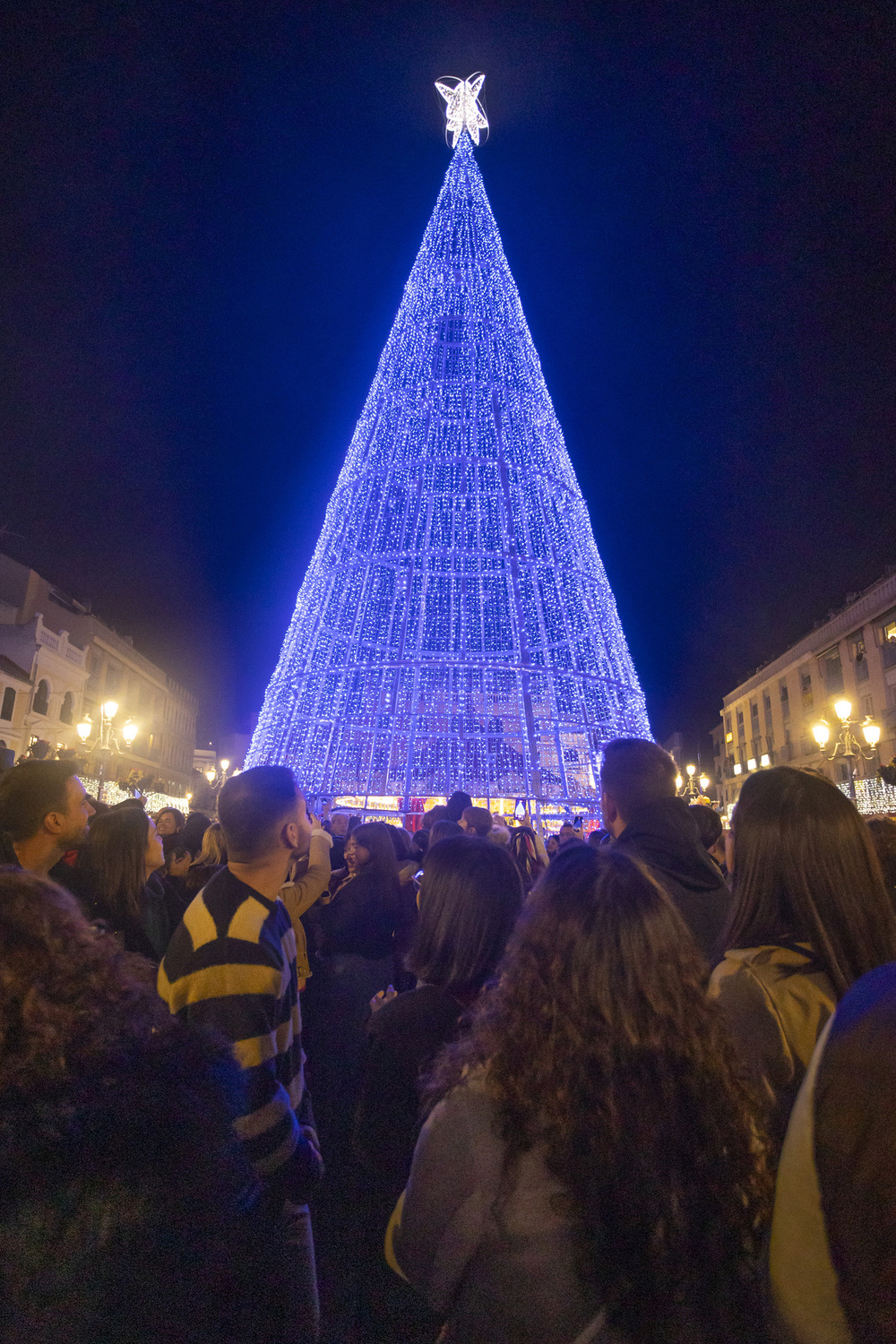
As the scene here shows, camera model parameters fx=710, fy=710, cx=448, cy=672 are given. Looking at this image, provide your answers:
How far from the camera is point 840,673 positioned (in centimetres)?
3638

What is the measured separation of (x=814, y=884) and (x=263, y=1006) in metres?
1.67

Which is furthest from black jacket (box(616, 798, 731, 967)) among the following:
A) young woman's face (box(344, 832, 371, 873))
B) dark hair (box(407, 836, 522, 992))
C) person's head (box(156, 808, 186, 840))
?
person's head (box(156, 808, 186, 840))

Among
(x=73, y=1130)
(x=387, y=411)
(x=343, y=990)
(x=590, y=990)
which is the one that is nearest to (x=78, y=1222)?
(x=73, y=1130)

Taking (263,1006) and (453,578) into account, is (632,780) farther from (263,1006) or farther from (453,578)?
(453,578)

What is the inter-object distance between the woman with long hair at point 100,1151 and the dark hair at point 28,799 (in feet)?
5.94

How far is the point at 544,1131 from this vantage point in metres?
1.34

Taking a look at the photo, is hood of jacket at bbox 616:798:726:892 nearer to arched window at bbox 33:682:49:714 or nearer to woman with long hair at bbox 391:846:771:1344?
woman with long hair at bbox 391:846:771:1344

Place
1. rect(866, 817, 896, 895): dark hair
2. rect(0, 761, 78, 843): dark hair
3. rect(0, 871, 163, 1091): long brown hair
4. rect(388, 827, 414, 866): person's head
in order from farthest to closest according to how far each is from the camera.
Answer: rect(388, 827, 414, 866): person's head < rect(866, 817, 896, 895): dark hair < rect(0, 761, 78, 843): dark hair < rect(0, 871, 163, 1091): long brown hair

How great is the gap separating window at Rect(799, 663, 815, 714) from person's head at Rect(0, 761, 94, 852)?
141ft

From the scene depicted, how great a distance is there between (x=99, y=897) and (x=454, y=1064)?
9.63 ft

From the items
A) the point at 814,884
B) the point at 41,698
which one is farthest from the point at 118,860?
the point at 41,698

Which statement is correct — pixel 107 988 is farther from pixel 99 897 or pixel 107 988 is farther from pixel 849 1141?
pixel 99 897

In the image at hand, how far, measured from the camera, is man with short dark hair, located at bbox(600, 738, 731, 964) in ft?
9.33

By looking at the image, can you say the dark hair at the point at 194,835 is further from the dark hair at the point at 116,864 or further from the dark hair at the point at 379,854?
the dark hair at the point at 116,864
